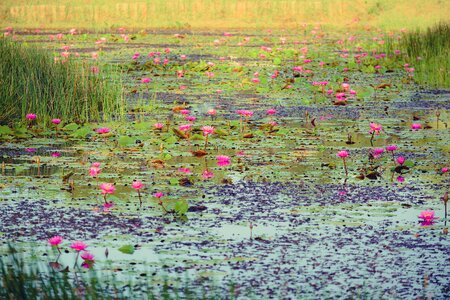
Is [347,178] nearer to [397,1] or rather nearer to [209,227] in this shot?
[209,227]

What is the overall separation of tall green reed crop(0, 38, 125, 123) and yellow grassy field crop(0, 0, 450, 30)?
60.5ft

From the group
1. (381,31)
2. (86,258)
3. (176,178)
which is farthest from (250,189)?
(381,31)

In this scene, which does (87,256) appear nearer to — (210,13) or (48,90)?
(48,90)

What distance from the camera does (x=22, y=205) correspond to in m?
6.07

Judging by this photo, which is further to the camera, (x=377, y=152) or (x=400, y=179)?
(x=377, y=152)

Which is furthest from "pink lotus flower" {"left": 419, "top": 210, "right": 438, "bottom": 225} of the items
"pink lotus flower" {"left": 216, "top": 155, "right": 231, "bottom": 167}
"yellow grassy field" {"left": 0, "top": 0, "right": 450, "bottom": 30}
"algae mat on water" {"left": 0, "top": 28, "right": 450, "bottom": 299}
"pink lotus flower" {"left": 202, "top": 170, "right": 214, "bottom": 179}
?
"yellow grassy field" {"left": 0, "top": 0, "right": 450, "bottom": 30}

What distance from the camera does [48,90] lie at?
32.0 ft

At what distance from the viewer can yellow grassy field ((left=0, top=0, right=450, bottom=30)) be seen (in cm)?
2959

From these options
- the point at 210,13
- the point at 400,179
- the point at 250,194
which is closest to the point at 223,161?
the point at 250,194

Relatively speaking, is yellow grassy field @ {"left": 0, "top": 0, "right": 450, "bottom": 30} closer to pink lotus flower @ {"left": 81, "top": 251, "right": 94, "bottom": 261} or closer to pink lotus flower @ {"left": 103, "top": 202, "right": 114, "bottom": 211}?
pink lotus flower @ {"left": 103, "top": 202, "right": 114, "bottom": 211}

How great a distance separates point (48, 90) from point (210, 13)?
22.7 meters

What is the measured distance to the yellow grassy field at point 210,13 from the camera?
29594 mm

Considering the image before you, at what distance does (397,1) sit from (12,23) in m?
12.4

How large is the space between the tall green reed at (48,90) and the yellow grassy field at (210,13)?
18441mm
